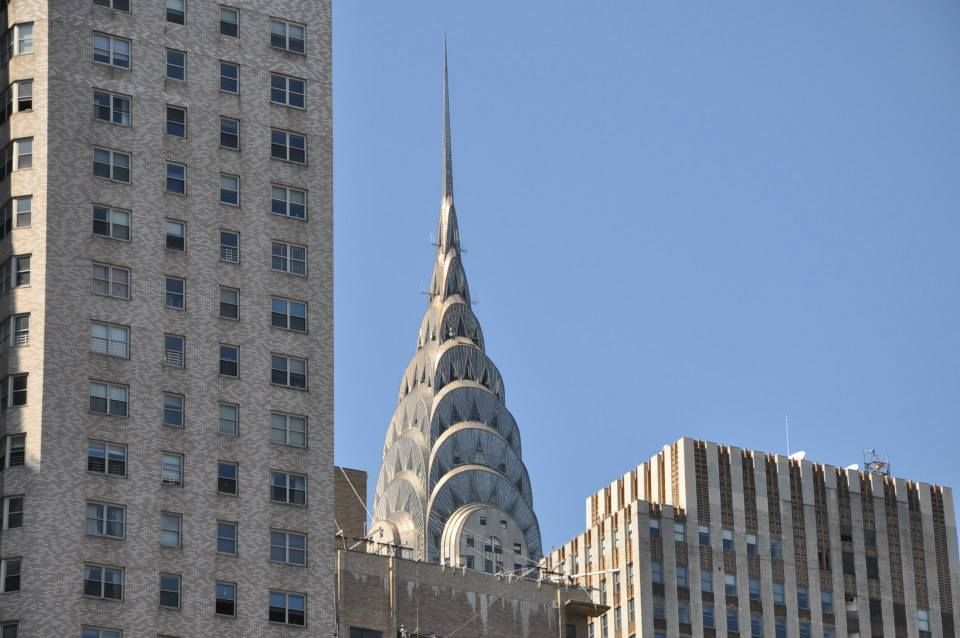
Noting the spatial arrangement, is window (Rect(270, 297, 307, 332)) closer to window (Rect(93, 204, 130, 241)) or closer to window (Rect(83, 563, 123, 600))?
window (Rect(93, 204, 130, 241))

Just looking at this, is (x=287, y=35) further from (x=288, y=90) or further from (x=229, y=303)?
(x=229, y=303)

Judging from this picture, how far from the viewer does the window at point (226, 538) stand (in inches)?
5212

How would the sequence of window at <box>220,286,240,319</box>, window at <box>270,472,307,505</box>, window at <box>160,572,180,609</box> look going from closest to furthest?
window at <box>160,572,180,609</box> < window at <box>270,472,307,505</box> < window at <box>220,286,240,319</box>

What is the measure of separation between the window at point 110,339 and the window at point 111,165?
8801mm

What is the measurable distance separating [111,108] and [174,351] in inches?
572

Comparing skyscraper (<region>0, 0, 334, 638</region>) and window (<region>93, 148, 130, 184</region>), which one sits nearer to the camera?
skyscraper (<region>0, 0, 334, 638</region>)

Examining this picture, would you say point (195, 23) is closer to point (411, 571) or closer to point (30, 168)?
point (30, 168)

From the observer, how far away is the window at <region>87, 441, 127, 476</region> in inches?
5113

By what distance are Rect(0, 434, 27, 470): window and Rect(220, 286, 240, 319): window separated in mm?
14243

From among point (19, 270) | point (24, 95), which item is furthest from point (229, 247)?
point (24, 95)

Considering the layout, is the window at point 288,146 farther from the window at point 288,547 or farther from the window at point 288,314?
the window at point 288,547

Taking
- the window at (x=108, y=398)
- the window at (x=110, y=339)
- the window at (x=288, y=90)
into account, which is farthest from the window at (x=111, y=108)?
the window at (x=108, y=398)

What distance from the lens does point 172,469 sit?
433 ft

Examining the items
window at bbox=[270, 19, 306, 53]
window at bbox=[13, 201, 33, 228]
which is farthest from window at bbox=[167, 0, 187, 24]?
window at bbox=[13, 201, 33, 228]
